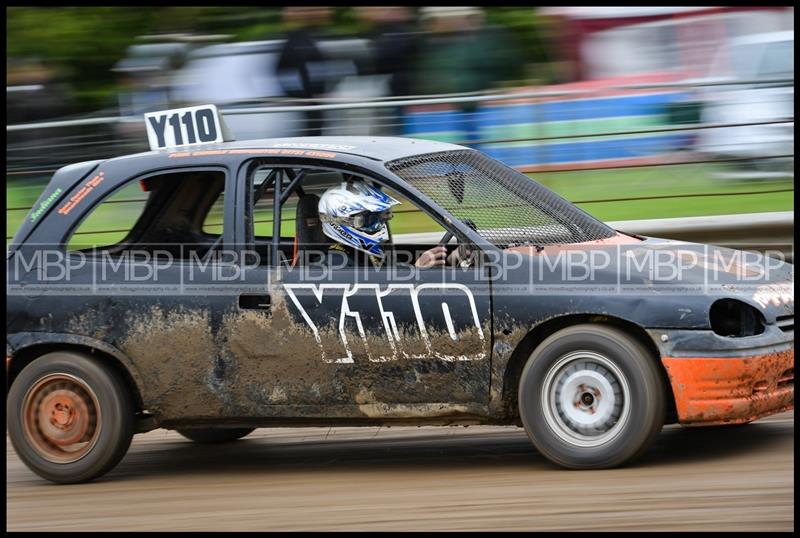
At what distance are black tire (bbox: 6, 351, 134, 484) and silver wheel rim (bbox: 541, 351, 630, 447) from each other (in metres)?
2.19

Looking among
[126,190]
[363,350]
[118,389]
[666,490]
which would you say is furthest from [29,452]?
[666,490]

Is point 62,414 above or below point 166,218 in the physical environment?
below

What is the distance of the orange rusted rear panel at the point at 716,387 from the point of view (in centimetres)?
559

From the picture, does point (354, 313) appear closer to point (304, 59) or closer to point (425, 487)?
point (425, 487)

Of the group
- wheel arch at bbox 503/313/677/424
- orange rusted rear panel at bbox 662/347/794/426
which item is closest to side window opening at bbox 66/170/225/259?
wheel arch at bbox 503/313/677/424

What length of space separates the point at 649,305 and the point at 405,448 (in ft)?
6.26

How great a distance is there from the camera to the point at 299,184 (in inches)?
249

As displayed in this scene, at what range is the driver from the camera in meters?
6.23

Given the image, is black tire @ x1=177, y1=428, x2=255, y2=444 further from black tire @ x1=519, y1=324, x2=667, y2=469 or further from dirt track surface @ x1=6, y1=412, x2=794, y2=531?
black tire @ x1=519, y1=324, x2=667, y2=469

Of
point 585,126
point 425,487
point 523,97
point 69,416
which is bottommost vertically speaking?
point 425,487

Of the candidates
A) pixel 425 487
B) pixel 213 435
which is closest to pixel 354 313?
pixel 425 487

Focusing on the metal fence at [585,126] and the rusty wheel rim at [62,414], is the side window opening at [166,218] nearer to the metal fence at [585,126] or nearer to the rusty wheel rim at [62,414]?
the rusty wheel rim at [62,414]

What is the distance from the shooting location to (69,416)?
641cm

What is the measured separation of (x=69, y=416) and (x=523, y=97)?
5.03 m
